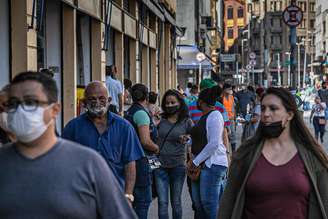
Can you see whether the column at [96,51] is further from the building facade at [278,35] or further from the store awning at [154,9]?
the building facade at [278,35]

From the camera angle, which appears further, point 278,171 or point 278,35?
point 278,35

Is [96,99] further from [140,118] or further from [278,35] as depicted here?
[278,35]

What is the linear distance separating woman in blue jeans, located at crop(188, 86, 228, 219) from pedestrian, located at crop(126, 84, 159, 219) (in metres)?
0.46

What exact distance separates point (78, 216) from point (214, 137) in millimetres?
4522

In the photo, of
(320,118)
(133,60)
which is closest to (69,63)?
(320,118)

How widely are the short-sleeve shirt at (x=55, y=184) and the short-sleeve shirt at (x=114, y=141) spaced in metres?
2.48

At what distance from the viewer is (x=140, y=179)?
7.44m

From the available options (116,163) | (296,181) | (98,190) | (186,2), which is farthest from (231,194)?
(186,2)

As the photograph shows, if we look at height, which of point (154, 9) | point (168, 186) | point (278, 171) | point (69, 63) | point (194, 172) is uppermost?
point (154, 9)

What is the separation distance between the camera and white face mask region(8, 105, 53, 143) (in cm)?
345

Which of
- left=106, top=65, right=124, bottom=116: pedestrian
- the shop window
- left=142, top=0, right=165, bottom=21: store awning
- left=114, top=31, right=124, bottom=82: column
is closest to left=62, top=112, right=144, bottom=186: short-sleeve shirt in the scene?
left=106, top=65, right=124, bottom=116: pedestrian

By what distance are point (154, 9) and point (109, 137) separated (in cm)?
2354

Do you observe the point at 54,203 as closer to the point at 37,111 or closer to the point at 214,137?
the point at 37,111

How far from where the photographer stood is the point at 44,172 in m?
3.44
